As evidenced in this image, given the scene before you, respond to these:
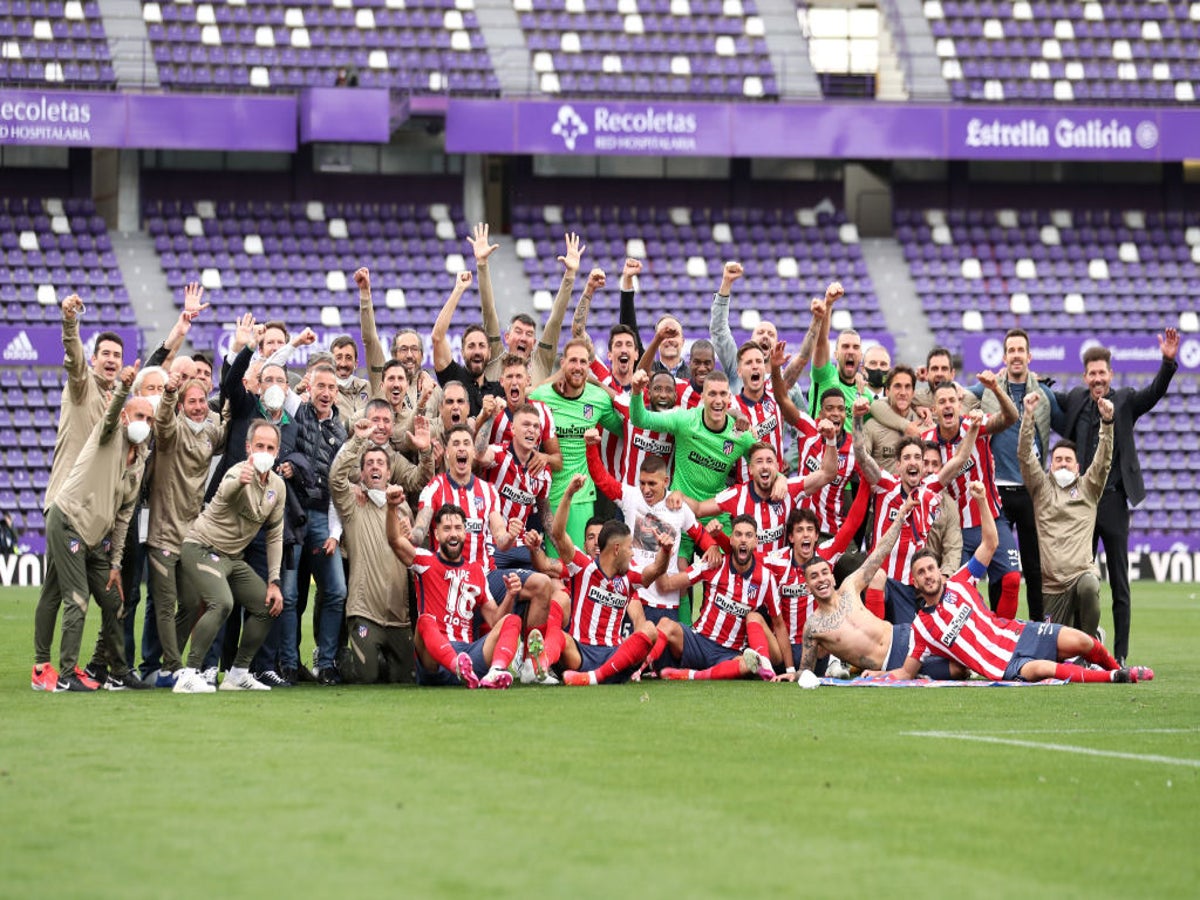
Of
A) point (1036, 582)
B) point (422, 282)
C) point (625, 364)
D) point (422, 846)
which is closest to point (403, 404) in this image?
point (625, 364)

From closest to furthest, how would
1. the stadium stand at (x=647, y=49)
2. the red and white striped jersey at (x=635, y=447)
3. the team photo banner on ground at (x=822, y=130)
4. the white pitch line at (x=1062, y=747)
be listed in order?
the white pitch line at (x=1062, y=747)
the red and white striped jersey at (x=635, y=447)
the team photo banner on ground at (x=822, y=130)
the stadium stand at (x=647, y=49)

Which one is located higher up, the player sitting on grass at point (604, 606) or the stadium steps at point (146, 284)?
the stadium steps at point (146, 284)

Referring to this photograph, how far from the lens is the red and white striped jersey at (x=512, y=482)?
12398 mm

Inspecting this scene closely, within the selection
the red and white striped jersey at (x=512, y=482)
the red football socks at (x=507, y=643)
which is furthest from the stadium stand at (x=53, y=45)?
the red football socks at (x=507, y=643)

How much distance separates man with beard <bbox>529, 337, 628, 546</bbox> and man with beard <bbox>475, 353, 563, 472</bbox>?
0.26 ft

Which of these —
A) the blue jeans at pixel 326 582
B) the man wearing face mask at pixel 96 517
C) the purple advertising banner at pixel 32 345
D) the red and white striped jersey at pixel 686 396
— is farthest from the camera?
the purple advertising banner at pixel 32 345

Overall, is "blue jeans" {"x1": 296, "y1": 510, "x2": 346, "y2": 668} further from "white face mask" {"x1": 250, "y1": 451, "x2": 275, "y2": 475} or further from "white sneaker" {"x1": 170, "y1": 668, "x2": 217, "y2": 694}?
"white sneaker" {"x1": 170, "y1": 668, "x2": 217, "y2": 694}

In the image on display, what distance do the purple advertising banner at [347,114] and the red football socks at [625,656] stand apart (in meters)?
20.8

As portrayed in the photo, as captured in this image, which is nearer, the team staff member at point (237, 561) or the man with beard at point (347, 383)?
the team staff member at point (237, 561)

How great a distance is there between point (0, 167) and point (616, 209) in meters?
10.7

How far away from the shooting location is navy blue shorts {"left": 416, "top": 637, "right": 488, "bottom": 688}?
1173 cm

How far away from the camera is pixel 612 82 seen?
33.9 m

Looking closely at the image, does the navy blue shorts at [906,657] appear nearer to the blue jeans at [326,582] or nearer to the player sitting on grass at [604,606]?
the player sitting on grass at [604,606]

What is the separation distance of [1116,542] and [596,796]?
7.50 metres
